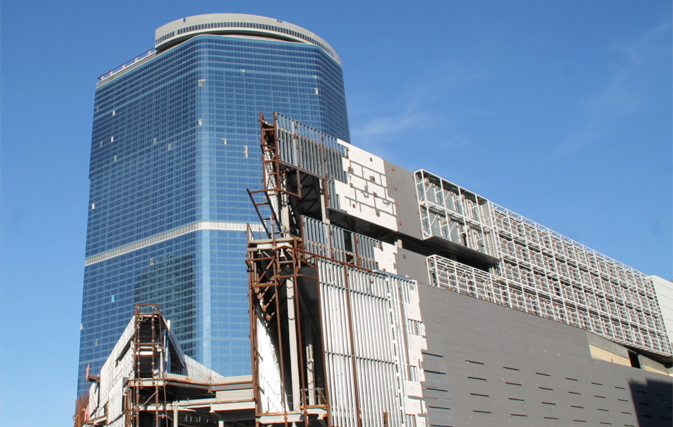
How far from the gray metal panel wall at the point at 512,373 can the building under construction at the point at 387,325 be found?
0.64 ft

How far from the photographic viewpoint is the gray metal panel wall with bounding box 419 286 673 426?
65438 mm

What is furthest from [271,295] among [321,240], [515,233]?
[515,233]

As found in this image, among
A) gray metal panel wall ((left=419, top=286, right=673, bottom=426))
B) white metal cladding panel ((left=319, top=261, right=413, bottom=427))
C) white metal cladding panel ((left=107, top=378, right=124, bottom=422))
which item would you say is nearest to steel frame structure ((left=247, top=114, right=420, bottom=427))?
white metal cladding panel ((left=319, top=261, right=413, bottom=427))

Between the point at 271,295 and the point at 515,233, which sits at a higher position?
the point at 515,233

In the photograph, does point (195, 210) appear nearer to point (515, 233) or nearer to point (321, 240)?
point (515, 233)

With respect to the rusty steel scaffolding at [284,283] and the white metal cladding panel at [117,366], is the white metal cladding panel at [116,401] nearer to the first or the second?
the white metal cladding panel at [117,366]

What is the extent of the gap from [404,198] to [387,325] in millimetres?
16972

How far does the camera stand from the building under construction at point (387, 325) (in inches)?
2320

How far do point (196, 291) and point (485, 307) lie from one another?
399 feet

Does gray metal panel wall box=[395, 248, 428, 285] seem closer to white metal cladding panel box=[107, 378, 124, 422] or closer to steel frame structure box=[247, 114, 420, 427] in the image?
steel frame structure box=[247, 114, 420, 427]

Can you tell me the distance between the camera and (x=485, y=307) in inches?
2921

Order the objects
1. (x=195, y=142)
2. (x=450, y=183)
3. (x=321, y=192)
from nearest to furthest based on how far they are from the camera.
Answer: (x=321, y=192)
(x=450, y=183)
(x=195, y=142)

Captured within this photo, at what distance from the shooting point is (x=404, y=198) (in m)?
74.4

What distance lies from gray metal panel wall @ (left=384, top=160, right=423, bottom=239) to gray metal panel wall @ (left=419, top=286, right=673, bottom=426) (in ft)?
24.9
